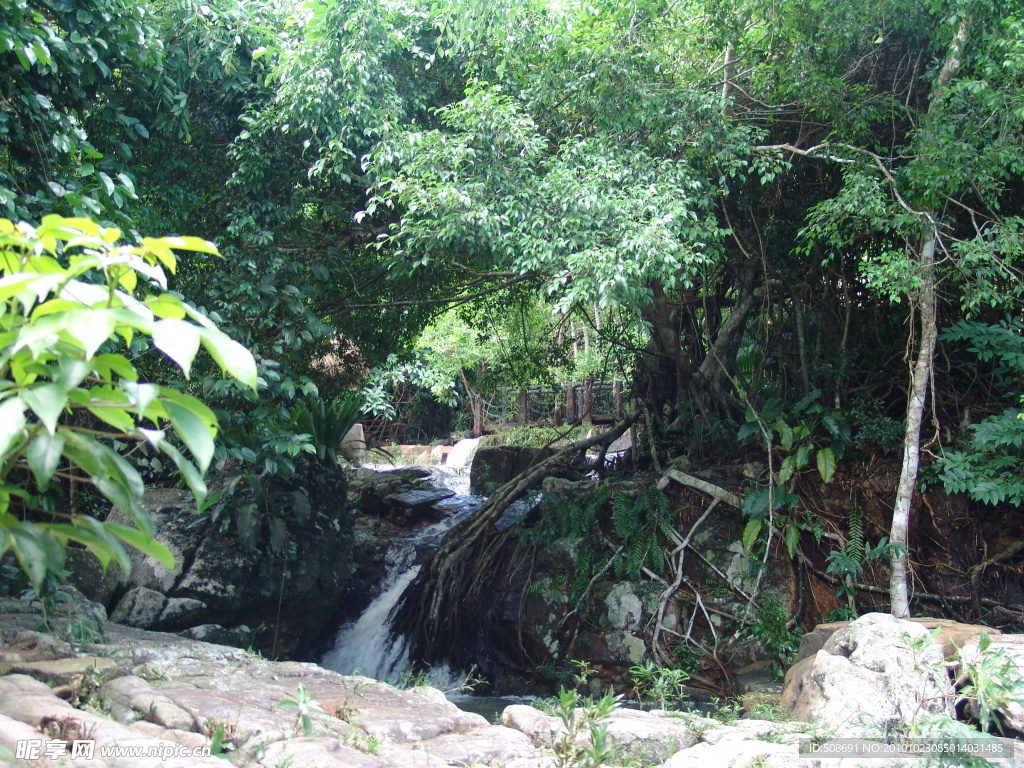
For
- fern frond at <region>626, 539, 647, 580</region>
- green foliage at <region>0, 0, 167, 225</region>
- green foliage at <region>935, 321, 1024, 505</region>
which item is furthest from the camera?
fern frond at <region>626, 539, 647, 580</region>

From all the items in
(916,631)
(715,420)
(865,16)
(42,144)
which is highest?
(865,16)

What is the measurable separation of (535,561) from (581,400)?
973 centimetres

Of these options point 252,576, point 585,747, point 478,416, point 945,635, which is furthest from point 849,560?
point 478,416

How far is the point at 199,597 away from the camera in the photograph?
6793mm

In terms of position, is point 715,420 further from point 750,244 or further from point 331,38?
point 331,38

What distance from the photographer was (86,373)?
1323 mm

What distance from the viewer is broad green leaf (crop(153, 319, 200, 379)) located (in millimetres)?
1264

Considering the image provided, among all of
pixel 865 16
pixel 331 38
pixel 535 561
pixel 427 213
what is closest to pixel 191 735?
pixel 427 213

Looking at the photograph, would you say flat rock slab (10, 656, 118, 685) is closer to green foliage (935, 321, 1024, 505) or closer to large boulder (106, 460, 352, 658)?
large boulder (106, 460, 352, 658)

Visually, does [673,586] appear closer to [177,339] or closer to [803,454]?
[803,454]

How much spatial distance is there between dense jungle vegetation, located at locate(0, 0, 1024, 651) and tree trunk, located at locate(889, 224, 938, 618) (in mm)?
23

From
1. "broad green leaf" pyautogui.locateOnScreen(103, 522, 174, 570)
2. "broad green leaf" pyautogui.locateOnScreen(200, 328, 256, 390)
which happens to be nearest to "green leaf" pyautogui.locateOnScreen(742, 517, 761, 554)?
"broad green leaf" pyautogui.locateOnScreen(103, 522, 174, 570)

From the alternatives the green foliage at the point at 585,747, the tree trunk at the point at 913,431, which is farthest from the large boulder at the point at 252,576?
the tree trunk at the point at 913,431

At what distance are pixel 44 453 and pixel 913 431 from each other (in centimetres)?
600
